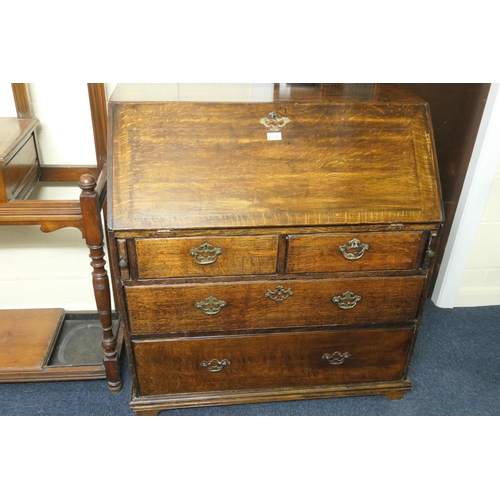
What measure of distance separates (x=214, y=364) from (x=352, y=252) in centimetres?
68

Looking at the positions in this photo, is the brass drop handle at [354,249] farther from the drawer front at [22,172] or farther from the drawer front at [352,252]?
the drawer front at [22,172]

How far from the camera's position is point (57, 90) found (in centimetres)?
198

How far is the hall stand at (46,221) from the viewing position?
171 cm

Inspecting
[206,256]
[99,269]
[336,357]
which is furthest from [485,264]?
[99,269]

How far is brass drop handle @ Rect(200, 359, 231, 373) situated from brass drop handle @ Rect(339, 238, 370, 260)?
618 mm

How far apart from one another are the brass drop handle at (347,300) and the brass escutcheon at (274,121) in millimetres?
631

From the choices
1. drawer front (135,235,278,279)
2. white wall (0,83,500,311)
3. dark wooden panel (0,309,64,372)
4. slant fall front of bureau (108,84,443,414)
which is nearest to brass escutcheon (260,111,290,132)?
slant fall front of bureau (108,84,443,414)

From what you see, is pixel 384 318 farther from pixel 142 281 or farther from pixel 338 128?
pixel 142 281

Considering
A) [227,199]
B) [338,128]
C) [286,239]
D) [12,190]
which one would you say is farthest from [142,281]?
[338,128]

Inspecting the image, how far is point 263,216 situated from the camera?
5.13 ft

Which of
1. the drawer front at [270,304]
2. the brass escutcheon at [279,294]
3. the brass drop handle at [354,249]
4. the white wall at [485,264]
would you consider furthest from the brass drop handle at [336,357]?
the white wall at [485,264]

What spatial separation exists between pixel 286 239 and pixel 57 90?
1.16 metres

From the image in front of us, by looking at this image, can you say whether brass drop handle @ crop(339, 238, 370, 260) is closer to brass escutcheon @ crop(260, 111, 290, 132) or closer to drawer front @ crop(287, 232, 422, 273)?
drawer front @ crop(287, 232, 422, 273)

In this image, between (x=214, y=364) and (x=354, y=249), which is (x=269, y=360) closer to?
(x=214, y=364)
